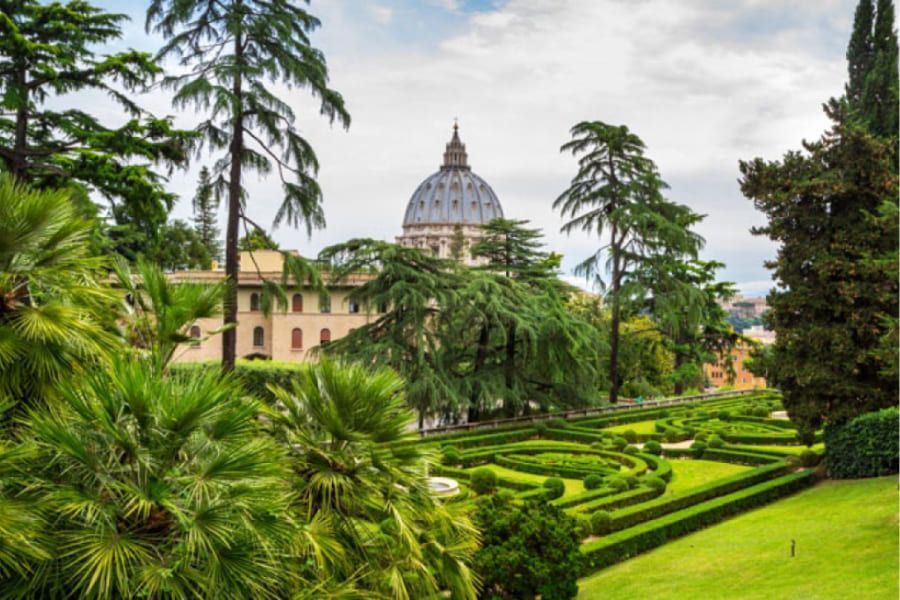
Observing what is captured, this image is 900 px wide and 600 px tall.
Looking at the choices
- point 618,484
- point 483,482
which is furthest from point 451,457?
point 618,484

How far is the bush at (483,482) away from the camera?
16922 millimetres

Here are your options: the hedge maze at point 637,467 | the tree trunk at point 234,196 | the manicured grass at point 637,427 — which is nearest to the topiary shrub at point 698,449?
the hedge maze at point 637,467

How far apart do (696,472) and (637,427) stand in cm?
738

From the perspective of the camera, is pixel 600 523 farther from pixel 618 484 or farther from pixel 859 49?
pixel 859 49

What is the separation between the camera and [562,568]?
33.7ft

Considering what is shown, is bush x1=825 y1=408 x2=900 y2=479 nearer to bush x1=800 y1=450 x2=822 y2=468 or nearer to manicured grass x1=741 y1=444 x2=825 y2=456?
bush x1=800 y1=450 x2=822 y2=468

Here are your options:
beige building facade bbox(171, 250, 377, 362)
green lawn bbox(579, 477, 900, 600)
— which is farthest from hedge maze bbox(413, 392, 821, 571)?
beige building facade bbox(171, 250, 377, 362)

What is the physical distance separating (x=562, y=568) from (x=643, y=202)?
22084mm

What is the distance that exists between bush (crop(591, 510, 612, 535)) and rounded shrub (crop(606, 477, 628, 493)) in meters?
2.56

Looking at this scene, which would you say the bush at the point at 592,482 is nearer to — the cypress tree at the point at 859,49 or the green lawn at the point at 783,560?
the green lawn at the point at 783,560

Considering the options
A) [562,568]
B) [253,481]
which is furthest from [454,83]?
[253,481]

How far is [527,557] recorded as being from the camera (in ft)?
33.4

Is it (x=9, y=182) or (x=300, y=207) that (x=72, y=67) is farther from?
(x=9, y=182)

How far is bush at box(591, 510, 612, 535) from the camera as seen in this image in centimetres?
1377
